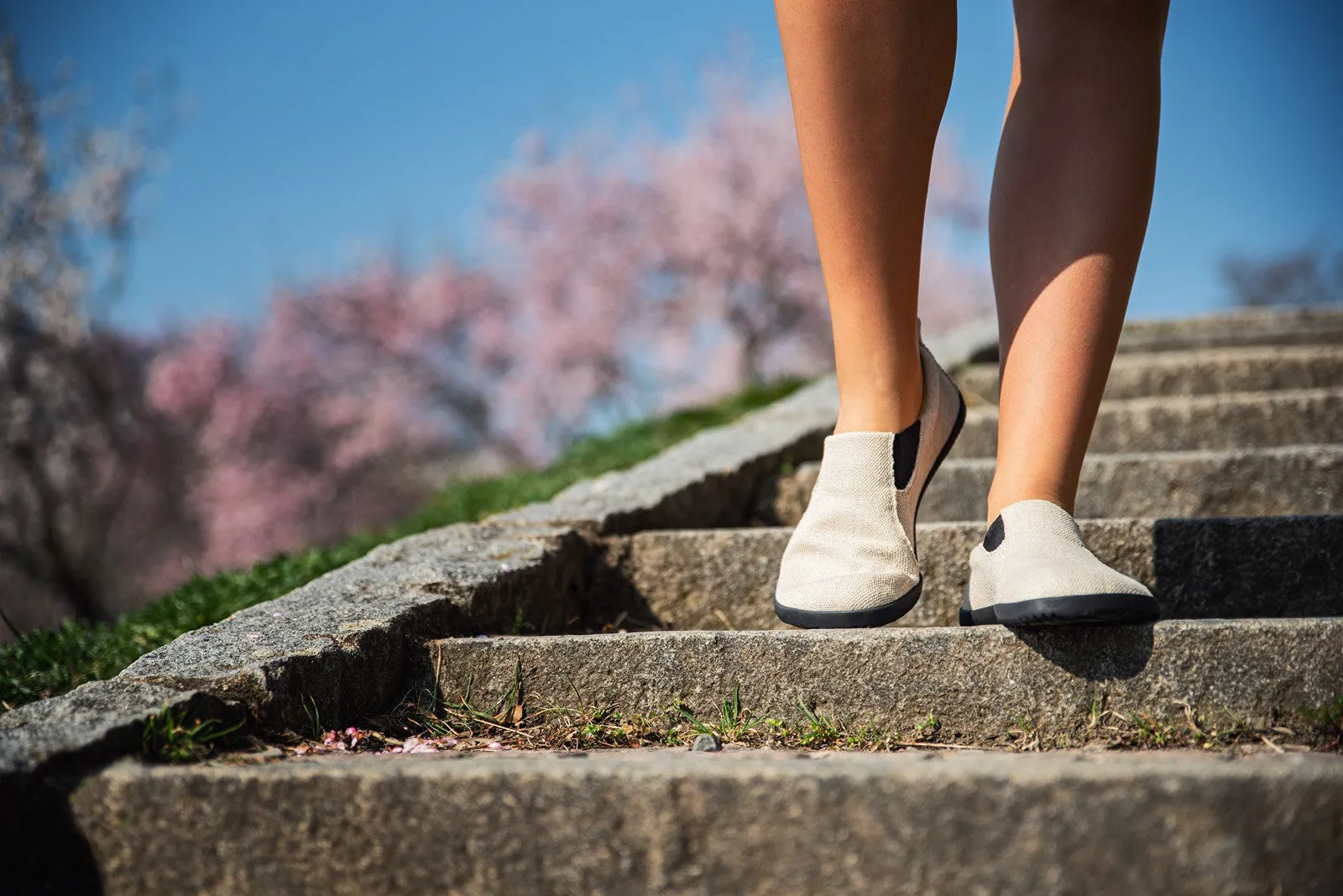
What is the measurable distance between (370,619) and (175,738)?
0.35 meters

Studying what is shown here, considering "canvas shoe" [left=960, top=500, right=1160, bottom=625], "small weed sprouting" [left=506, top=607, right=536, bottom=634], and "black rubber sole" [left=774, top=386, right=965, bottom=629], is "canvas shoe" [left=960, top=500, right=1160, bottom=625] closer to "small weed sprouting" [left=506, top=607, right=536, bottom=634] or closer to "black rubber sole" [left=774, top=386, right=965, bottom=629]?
"black rubber sole" [left=774, top=386, right=965, bottom=629]

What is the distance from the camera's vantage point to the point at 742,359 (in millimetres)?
16641

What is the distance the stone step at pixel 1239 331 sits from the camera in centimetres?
429

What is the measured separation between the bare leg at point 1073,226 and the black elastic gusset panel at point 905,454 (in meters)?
0.12

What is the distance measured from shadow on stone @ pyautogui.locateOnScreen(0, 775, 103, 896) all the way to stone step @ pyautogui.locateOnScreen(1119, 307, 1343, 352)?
13.7ft

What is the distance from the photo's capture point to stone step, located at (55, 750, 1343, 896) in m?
0.92

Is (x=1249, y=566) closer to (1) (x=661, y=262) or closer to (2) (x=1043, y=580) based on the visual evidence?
(2) (x=1043, y=580)

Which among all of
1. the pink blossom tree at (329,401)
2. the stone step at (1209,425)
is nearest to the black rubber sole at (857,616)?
the stone step at (1209,425)

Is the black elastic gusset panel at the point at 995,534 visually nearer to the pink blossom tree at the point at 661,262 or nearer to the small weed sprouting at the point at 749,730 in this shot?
the small weed sprouting at the point at 749,730

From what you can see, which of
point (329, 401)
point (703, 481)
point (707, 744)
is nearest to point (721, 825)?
point (707, 744)

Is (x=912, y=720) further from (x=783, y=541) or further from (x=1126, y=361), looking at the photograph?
(x=1126, y=361)

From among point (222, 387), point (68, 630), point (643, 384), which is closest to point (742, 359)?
point (643, 384)

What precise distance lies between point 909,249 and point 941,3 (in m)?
0.31

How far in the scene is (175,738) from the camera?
3.70 feet
